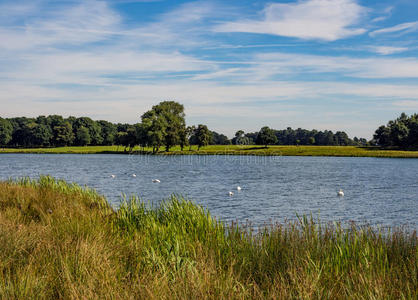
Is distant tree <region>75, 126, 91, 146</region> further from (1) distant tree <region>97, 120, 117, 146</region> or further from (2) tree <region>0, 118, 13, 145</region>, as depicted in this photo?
(2) tree <region>0, 118, 13, 145</region>

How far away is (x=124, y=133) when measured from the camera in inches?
4875

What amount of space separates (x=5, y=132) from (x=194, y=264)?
167 m

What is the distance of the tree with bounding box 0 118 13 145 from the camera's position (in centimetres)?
15275

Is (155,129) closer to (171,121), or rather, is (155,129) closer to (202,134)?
(171,121)

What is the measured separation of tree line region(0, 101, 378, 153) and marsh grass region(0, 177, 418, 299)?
289ft

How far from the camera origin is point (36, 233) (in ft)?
28.2

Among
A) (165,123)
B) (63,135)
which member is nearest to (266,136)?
(165,123)

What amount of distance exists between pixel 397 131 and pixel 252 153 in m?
43.3

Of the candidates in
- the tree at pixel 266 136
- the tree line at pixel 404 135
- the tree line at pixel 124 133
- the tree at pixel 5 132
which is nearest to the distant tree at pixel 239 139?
the tree line at pixel 124 133

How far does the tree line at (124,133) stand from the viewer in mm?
100750

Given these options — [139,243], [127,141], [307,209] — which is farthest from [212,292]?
[127,141]

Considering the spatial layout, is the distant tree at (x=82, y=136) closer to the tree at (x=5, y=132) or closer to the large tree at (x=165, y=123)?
the tree at (x=5, y=132)

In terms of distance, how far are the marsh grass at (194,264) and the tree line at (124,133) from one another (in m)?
88.0

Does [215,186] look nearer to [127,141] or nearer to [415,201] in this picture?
[415,201]
